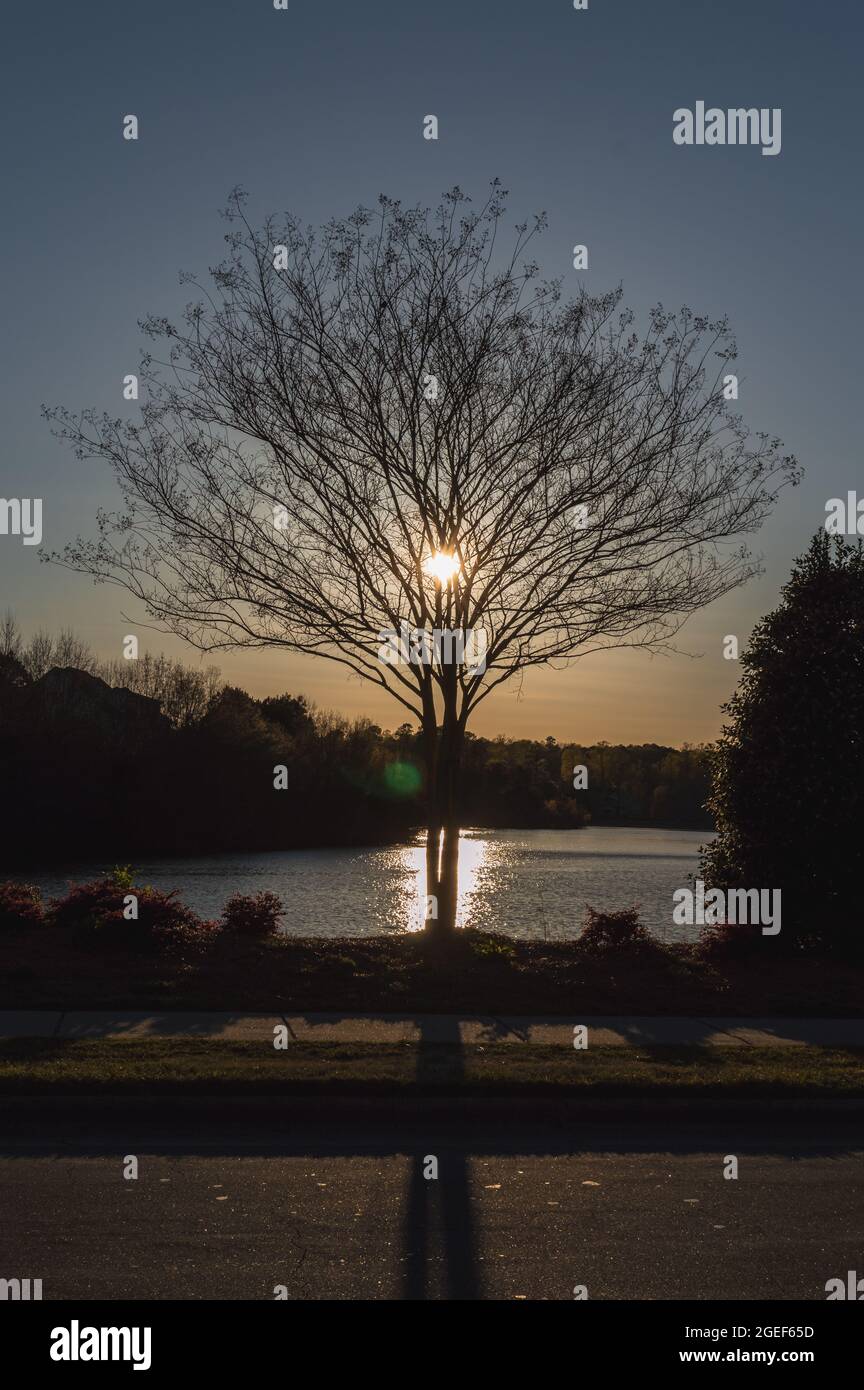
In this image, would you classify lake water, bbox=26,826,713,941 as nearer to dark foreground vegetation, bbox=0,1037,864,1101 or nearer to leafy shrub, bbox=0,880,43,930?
leafy shrub, bbox=0,880,43,930

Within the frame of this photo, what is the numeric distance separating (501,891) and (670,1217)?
990 inches

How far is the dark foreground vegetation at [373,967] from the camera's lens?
11.8m

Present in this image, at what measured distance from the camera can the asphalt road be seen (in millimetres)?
5191

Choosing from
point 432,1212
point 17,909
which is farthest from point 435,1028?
point 17,909

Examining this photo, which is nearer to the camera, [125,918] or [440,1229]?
[440,1229]

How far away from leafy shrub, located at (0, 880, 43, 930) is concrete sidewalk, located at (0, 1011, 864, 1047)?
467 cm

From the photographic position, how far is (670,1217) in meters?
6.14

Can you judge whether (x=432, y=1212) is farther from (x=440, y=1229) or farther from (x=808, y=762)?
(x=808, y=762)

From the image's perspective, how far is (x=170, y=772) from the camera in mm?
59750

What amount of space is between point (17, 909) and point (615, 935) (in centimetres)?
770

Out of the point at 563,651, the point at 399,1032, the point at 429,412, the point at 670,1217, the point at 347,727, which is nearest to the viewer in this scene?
the point at 670,1217

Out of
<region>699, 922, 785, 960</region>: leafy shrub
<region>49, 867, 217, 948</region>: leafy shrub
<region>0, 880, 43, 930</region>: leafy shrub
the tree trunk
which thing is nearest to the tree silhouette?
<region>699, 922, 785, 960</region>: leafy shrub
